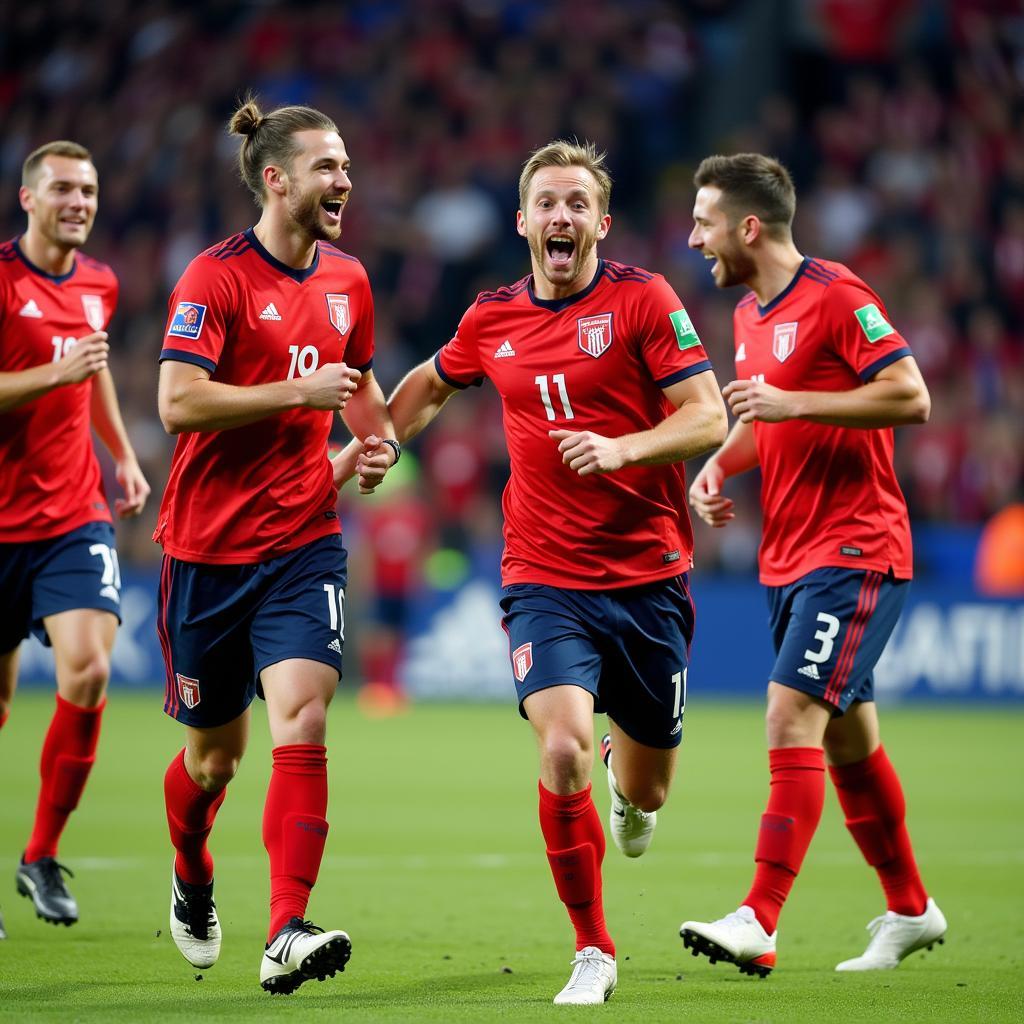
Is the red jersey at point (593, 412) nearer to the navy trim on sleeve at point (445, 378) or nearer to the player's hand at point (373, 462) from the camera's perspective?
the navy trim on sleeve at point (445, 378)

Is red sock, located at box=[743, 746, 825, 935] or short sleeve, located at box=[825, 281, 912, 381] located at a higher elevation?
short sleeve, located at box=[825, 281, 912, 381]

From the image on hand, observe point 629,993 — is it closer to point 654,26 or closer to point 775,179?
point 775,179

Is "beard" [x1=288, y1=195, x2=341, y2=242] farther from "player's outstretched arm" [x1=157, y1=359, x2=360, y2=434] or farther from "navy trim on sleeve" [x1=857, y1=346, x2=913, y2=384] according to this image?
"navy trim on sleeve" [x1=857, y1=346, x2=913, y2=384]

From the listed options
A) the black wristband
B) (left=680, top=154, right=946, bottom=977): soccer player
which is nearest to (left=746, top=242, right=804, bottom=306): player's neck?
(left=680, top=154, right=946, bottom=977): soccer player

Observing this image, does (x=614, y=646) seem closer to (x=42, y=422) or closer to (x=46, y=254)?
(x=42, y=422)

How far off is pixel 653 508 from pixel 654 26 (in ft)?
60.6

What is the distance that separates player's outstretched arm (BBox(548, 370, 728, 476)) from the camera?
17.6 feet

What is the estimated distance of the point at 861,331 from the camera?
20.3 feet

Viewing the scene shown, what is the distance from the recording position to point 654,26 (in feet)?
76.3

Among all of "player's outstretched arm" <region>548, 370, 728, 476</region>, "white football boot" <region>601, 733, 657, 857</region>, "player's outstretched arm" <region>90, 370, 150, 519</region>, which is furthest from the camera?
"player's outstretched arm" <region>90, 370, 150, 519</region>

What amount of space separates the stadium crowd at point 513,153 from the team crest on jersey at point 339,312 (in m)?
11.7

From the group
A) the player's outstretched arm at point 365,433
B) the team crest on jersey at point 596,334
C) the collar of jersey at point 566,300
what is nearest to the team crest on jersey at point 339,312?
the player's outstretched arm at point 365,433

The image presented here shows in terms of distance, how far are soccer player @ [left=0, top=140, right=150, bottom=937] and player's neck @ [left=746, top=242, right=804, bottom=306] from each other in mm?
2779

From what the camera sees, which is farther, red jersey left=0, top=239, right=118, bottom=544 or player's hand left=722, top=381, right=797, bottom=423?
red jersey left=0, top=239, right=118, bottom=544
